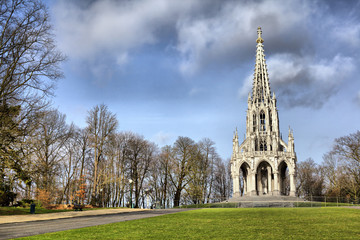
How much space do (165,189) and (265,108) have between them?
2255 centimetres

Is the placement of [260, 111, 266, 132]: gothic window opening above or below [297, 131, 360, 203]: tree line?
above

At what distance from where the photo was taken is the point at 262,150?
5644 cm

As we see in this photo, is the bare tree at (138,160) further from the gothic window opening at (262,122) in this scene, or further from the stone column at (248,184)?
the gothic window opening at (262,122)

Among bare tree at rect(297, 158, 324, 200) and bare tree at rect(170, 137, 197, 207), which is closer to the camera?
bare tree at rect(170, 137, 197, 207)

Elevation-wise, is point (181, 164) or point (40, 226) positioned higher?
point (181, 164)

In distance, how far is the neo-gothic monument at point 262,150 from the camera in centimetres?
5238

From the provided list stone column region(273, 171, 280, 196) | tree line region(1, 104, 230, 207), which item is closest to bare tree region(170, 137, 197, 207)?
tree line region(1, 104, 230, 207)

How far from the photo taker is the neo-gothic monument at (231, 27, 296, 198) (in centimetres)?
5238

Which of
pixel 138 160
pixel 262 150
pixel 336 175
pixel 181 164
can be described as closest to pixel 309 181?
pixel 336 175

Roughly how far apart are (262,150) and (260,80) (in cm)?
1249

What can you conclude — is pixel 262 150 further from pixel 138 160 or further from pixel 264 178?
pixel 138 160

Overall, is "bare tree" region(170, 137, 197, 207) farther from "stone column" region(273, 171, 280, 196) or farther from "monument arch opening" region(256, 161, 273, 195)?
"stone column" region(273, 171, 280, 196)

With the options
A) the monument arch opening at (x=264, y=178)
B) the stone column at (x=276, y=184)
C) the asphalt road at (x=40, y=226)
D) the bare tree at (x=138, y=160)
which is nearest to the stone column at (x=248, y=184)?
the monument arch opening at (x=264, y=178)

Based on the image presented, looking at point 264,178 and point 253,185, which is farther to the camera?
point 264,178
